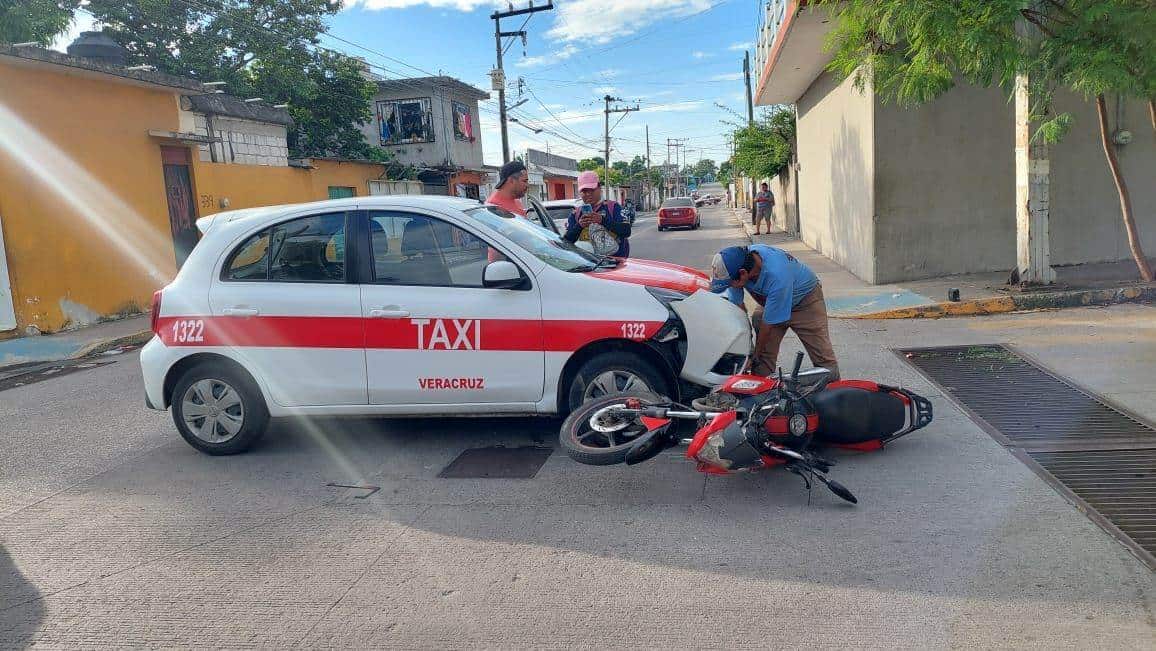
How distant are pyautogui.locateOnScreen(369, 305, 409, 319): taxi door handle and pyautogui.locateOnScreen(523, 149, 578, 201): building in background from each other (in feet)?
148

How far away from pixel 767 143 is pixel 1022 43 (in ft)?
62.6

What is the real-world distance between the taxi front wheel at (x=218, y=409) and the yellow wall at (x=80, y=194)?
8.79 meters

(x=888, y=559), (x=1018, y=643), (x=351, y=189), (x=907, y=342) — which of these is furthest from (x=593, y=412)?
(x=351, y=189)

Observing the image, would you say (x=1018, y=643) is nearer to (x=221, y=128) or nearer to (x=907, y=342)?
(x=907, y=342)

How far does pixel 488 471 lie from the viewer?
510 centimetres

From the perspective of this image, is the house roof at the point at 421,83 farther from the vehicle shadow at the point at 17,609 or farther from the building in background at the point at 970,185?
the vehicle shadow at the point at 17,609

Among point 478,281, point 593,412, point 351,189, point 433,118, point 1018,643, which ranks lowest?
point 1018,643

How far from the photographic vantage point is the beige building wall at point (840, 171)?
41.4 ft

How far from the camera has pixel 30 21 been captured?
715 inches

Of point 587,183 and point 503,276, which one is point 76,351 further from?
point 503,276

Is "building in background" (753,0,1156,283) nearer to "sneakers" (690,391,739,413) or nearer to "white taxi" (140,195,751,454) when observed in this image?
"white taxi" (140,195,751,454)

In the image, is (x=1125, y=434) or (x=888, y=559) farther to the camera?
(x=1125, y=434)

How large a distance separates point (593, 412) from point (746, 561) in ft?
4.60

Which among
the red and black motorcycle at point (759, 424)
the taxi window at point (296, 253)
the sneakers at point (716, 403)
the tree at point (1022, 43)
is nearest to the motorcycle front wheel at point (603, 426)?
the red and black motorcycle at point (759, 424)
